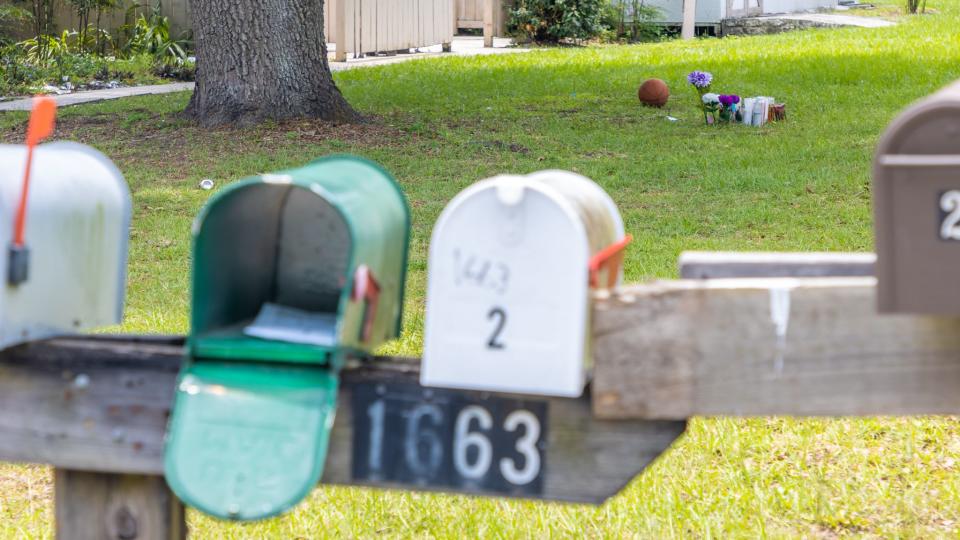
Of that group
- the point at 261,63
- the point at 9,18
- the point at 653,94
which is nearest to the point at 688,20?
the point at 653,94

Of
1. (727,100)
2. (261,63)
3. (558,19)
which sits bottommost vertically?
(727,100)

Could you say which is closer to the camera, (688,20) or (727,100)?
(727,100)

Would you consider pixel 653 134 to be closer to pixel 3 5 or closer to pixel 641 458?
pixel 641 458

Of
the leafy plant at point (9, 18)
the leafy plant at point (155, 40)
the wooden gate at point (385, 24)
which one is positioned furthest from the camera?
the wooden gate at point (385, 24)

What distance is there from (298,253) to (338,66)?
13.4 meters

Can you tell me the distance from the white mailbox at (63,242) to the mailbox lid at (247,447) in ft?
0.95

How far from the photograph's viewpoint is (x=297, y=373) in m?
1.80

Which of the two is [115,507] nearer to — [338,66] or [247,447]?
[247,447]

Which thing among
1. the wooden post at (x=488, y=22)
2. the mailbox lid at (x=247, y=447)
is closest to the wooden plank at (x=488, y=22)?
the wooden post at (x=488, y=22)

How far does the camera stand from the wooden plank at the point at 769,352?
1633 millimetres

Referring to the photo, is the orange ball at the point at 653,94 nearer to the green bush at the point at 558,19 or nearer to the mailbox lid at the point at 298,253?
the green bush at the point at 558,19

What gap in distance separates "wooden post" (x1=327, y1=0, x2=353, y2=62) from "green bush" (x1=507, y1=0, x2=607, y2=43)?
3821 mm

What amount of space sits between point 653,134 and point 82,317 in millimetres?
8334

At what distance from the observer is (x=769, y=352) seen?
1.65 meters
